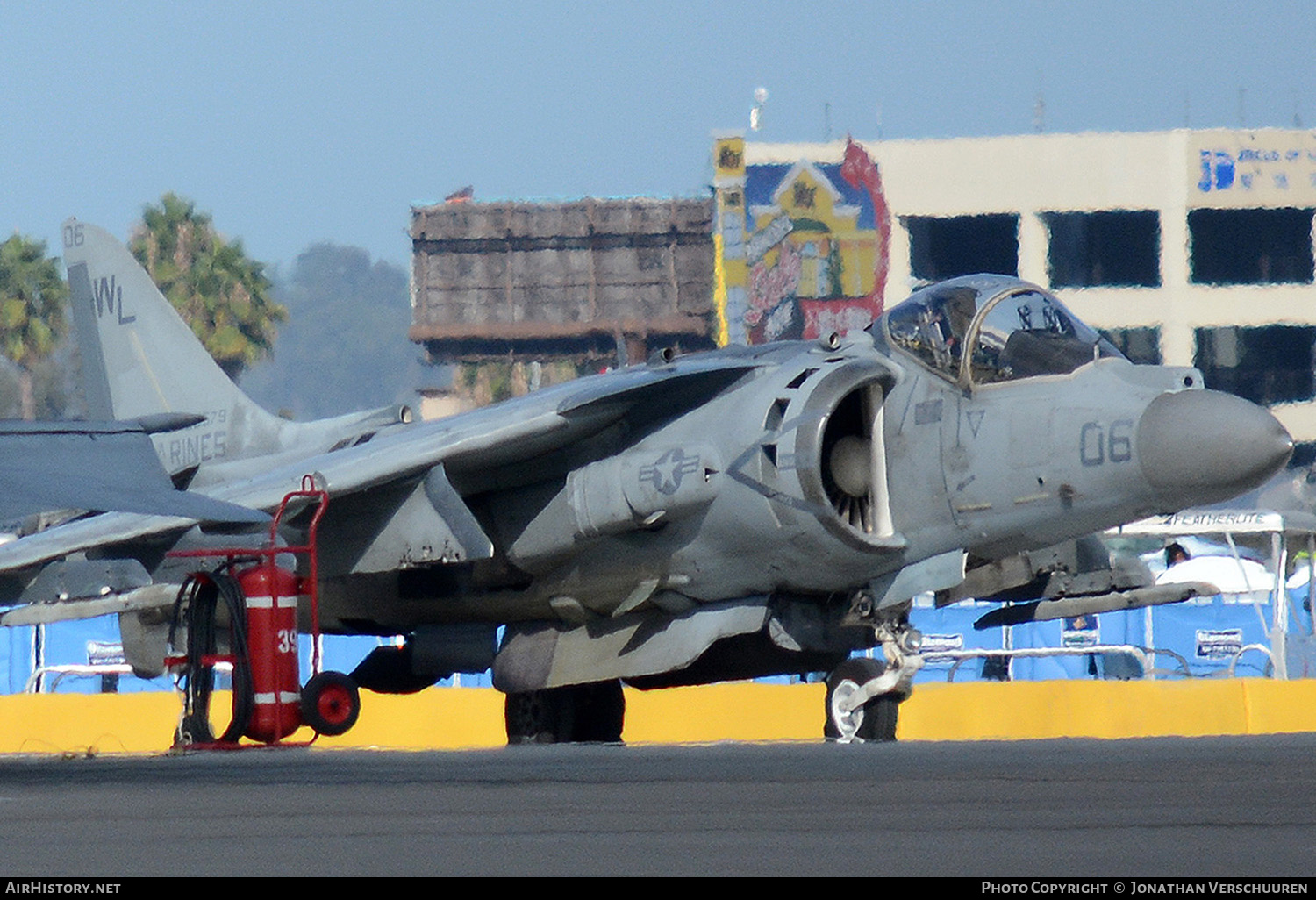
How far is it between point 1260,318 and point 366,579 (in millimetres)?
51183

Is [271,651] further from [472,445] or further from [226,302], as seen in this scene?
[226,302]

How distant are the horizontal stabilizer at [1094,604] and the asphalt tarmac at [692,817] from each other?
287cm

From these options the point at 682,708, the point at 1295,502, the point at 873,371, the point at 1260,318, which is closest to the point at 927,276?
the point at 1260,318

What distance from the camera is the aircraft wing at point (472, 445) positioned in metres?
12.7

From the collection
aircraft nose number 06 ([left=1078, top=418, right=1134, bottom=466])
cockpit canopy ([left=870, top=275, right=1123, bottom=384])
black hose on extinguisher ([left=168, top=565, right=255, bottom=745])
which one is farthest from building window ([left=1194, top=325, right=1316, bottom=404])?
black hose on extinguisher ([left=168, top=565, right=255, bottom=745])

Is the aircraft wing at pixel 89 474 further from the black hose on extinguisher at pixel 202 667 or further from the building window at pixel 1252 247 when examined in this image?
the building window at pixel 1252 247

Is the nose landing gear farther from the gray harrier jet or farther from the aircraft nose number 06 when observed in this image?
the aircraft nose number 06

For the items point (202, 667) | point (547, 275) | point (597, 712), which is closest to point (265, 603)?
point (202, 667)

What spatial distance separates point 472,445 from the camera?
12.8 metres

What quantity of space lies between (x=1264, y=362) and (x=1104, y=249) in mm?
6429

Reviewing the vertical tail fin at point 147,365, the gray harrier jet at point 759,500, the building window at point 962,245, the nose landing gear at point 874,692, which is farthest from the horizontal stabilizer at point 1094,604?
the building window at point 962,245

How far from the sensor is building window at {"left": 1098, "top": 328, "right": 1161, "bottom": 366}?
2400 inches

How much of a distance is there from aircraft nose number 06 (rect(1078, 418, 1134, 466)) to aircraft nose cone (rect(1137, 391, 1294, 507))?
0.29 feet

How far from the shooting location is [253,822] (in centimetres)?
634
